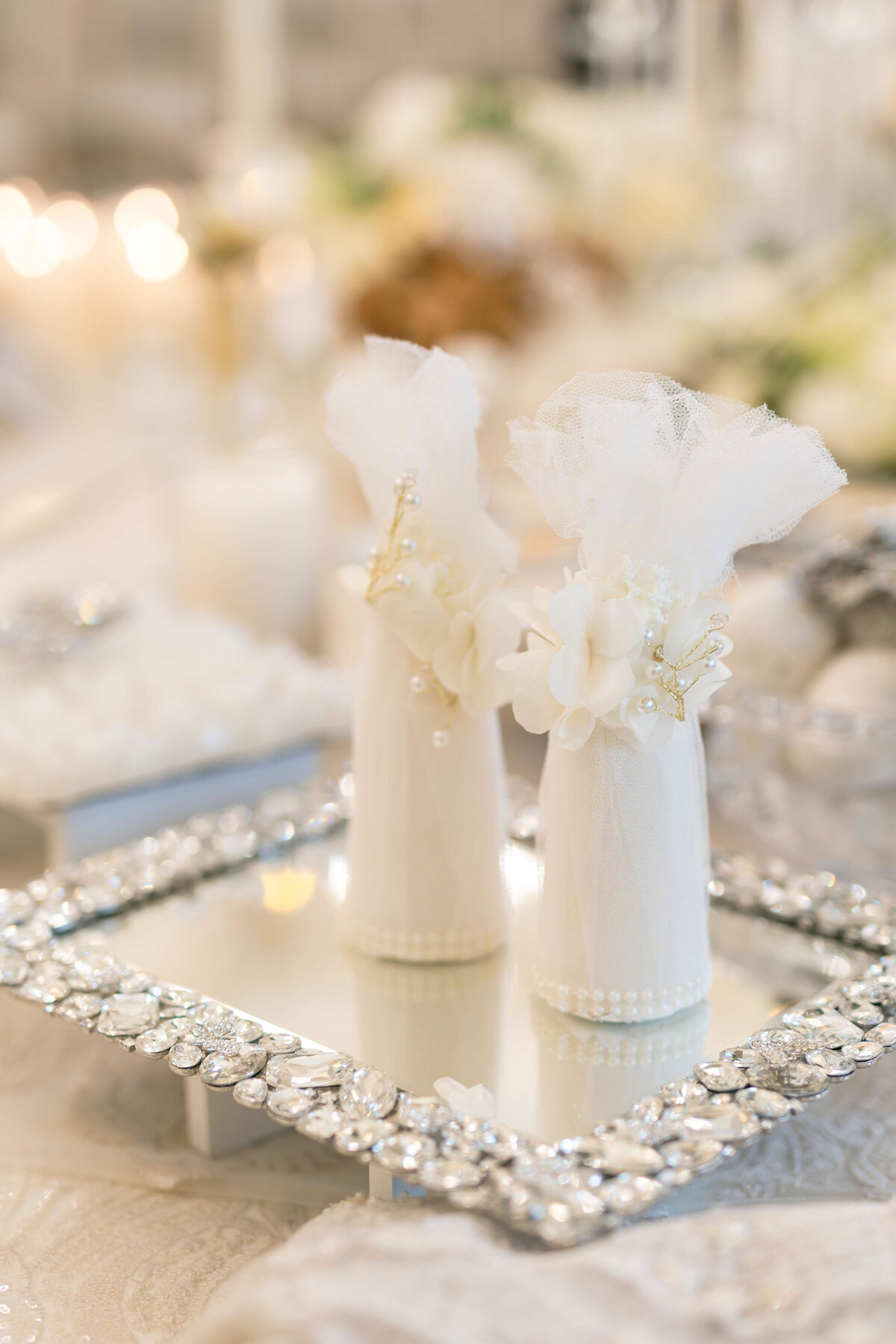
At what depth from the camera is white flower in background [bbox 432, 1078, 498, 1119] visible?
1.69ft

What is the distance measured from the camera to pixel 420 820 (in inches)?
24.4

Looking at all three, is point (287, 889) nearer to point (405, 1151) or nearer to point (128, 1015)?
point (128, 1015)

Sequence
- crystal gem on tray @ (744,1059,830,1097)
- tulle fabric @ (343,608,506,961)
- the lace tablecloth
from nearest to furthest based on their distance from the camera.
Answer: the lace tablecloth
crystal gem on tray @ (744,1059,830,1097)
tulle fabric @ (343,608,506,961)

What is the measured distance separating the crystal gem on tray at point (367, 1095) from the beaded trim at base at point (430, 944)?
0.12m

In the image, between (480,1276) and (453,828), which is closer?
(480,1276)

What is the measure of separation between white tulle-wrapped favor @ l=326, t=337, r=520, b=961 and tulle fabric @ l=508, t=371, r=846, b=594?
2.6 inches

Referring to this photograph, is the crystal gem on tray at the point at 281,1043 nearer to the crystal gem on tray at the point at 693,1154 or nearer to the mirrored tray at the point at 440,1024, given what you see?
the mirrored tray at the point at 440,1024

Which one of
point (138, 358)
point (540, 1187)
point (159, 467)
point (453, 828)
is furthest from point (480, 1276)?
point (138, 358)

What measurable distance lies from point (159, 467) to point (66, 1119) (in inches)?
40.9

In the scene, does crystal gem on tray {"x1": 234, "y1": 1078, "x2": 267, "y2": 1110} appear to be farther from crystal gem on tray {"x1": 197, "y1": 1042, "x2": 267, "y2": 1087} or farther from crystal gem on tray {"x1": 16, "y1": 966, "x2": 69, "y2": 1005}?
crystal gem on tray {"x1": 16, "y1": 966, "x2": 69, "y2": 1005}

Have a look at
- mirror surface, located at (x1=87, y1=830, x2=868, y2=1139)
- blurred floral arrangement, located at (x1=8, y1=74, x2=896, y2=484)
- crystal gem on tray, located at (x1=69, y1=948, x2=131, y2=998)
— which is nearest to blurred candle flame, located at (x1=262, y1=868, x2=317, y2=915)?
mirror surface, located at (x1=87, y1=830, x2=868, y2=1139)

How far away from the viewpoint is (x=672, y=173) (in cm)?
221

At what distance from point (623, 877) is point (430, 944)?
0.40ft

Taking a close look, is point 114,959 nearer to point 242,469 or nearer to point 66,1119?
point 66,1119
